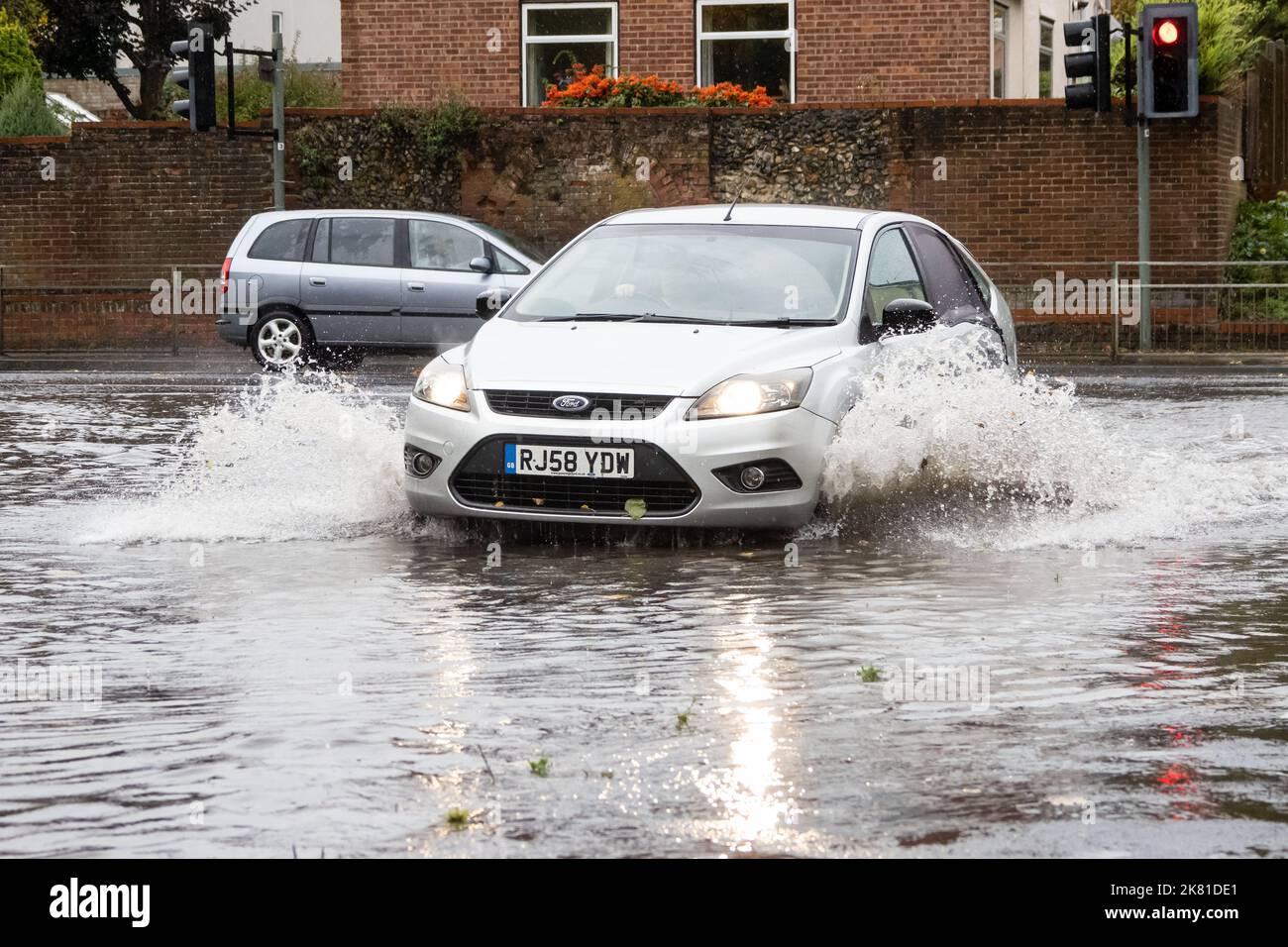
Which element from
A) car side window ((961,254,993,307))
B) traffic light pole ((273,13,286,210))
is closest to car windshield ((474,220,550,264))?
traffic light pole ((273,13,286,210))

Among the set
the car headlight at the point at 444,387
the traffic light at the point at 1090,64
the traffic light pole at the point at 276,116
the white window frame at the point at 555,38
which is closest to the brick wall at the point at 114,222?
the traffic light pole at the point at 276,116

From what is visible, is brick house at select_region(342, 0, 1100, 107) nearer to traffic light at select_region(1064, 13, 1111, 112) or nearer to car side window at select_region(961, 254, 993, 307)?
traffic light at select_region(1064, 13, 1111, 112)

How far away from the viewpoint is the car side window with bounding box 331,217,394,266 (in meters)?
24.3

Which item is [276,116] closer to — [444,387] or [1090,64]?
[1090,64]

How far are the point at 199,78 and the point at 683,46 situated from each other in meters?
7.28

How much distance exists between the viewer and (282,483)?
38.1 ft

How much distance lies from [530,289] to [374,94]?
21.7 m

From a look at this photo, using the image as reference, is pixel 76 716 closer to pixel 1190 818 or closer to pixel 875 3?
pixel 1190 818

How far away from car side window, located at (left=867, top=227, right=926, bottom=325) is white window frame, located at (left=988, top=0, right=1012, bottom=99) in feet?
65.7

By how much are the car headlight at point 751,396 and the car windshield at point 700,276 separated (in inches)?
28.2

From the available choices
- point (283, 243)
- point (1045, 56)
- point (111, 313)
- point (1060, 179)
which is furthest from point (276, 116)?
point (1045, 56)

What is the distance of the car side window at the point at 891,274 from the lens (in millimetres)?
10961

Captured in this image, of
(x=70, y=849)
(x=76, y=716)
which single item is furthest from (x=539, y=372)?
(x=70, y=849)

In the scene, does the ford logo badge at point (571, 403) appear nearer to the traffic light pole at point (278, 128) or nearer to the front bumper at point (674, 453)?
the front bumper at point (674, 453)
